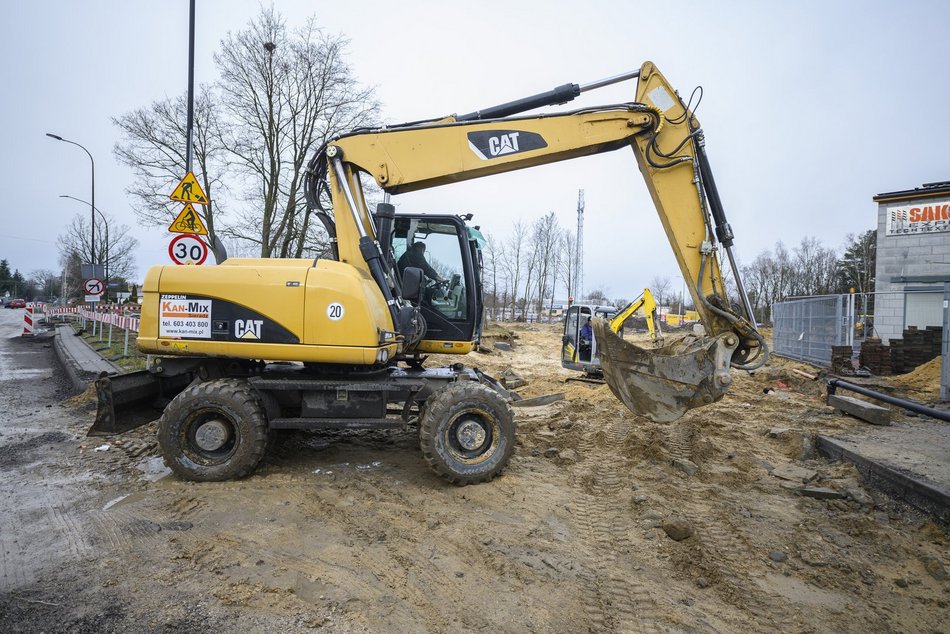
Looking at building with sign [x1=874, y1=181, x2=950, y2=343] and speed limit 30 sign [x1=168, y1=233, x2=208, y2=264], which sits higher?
building with sign [x1=874, y1=181, x2=950, y2=343]

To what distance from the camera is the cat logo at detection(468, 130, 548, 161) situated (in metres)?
5.45

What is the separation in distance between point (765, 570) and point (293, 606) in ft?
10.3

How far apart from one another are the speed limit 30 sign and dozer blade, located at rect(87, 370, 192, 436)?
103 inches

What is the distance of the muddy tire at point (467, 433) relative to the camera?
5.00 metres

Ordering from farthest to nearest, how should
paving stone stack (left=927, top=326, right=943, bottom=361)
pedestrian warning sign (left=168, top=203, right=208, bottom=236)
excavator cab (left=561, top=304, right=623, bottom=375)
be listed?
excavator cab (left=561, top=304, right=623, bottom=375), paving stone stack (left=927, top=326, right=943, bottom=361), pedestrian warning sign (left=168, top=203, right=208, bottom=236)

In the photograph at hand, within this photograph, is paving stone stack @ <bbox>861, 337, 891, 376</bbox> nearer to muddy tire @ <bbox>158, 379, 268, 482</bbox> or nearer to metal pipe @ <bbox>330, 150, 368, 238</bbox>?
metal pipe @ <bbox>330, 150, 368, 238</bbox>

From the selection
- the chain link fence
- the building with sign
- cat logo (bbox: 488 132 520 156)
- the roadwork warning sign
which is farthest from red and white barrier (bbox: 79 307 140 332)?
the building with sign

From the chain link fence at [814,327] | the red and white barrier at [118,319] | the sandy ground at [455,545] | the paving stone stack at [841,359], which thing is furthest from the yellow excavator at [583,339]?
the red and white barrier at [118,319]

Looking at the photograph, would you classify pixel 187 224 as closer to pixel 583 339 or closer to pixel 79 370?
pixel 79 370

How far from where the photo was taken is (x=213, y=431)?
507 centimetres

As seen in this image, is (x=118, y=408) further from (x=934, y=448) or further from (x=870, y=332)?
(x=870, y=332)

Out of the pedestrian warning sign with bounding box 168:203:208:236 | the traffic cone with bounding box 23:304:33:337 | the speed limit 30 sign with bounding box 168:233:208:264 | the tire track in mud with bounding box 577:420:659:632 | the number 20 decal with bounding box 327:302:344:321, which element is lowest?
the tire track in mud with bounding box 577:420:659:632

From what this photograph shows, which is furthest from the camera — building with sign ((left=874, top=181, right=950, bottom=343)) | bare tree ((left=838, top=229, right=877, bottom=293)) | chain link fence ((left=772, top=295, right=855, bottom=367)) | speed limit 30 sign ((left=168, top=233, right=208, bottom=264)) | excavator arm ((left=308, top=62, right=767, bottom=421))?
bare tree ((left=838, top=229, right=877, bottom=293))

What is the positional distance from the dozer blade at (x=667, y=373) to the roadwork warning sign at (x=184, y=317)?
148 inches
